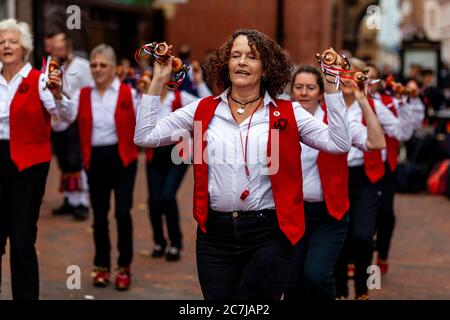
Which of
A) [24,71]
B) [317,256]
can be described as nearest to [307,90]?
[317,256]

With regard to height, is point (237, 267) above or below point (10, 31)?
below

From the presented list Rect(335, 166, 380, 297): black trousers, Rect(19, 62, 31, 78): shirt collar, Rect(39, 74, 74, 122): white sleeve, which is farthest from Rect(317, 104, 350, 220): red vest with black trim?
Rect(19, 62, 31, 78): shirt collar

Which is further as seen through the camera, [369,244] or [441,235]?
[441,235]

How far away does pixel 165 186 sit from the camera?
8.71m

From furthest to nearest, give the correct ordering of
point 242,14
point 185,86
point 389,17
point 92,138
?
point 389,17 < point 242,14 < point 185,86 < point 92,138

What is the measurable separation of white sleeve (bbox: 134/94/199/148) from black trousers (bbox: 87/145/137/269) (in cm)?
296

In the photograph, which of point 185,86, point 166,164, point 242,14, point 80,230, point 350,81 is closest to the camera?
point 350,81

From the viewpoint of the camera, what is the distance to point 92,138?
7.54 metres

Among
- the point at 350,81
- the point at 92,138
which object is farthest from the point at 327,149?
the point at 92,138

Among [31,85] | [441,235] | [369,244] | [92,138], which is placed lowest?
[441,235]

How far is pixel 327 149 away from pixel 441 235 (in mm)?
6546

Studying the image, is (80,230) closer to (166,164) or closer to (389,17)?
(166,164)

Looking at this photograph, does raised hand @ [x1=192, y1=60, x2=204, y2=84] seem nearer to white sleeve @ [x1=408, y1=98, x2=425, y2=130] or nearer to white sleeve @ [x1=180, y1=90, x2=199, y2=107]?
white sleeve @ [x1=180, y1=90, x2=199, y2=107]

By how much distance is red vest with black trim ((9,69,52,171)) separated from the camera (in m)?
5.73
